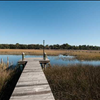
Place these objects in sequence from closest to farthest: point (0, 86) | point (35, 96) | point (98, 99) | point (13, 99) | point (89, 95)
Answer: point (13, 99)
point (35, 96)
point (98, 99)
point (89, 95)
point (0, 86)

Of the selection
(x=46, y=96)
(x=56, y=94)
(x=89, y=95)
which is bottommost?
(x=56, y=94)

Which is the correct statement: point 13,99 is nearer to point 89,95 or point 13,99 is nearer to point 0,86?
point 0,86

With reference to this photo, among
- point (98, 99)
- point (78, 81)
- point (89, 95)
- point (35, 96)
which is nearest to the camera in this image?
point (35, 96)

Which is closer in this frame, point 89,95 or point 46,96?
point 46,96

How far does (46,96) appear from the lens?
199 cm

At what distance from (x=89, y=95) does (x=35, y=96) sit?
233 centimetres

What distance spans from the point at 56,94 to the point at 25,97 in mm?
1878

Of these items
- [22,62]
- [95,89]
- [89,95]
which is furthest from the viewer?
[22,62]

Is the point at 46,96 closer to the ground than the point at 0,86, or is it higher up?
higher up

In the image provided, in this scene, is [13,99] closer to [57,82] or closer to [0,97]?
[0,97]

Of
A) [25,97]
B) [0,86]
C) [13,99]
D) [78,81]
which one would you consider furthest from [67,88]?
[0,86]

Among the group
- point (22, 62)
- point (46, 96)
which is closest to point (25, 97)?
point (46, 96)

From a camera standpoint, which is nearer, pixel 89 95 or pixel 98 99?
pixel 98 99

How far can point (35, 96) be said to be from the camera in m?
1.99
